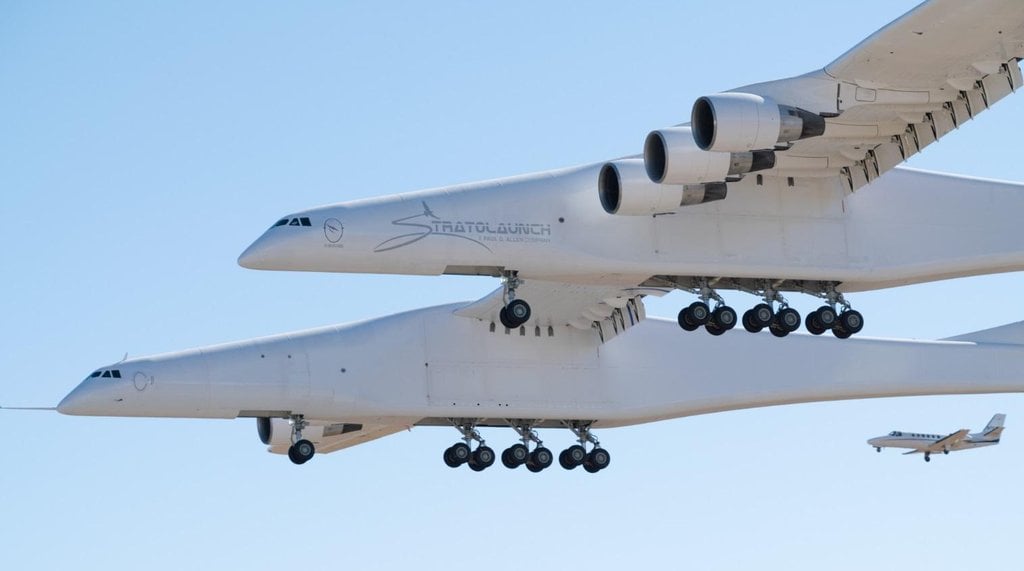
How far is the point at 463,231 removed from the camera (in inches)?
1372

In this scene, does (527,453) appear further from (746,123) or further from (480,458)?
(746,123)

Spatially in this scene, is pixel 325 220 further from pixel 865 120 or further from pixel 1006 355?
pixel 1006 355

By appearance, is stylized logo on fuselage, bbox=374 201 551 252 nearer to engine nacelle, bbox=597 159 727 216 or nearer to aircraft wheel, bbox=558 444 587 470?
engine nacelle, bbox=597 159 727 216

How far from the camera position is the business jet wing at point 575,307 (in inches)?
1633

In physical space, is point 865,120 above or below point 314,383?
above

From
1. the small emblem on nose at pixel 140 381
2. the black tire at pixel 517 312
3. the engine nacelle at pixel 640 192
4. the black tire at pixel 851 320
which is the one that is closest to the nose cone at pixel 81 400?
the small emblem on nose at pixel 140 381

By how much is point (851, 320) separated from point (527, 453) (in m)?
9.53

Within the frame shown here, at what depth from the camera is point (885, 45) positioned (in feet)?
107

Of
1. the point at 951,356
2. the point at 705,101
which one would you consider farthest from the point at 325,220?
the point at 951,356

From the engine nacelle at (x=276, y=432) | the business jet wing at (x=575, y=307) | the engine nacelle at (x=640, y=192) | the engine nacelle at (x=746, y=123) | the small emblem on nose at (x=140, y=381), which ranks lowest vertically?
the engine nacelle at (x=276, y=432)

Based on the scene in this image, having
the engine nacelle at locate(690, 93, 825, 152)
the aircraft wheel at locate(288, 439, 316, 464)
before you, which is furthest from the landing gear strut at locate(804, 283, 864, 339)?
the aircraft wheel at locate(288, 439, 316, 464)

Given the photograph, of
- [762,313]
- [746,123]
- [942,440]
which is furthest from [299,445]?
[942,440]

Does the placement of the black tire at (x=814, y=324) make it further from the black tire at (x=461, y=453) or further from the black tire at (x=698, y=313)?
the black tire at (x=461, y=453)

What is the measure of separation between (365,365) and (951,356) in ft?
42.6
